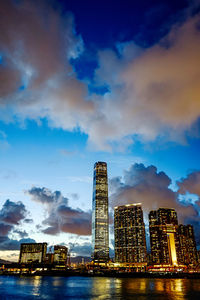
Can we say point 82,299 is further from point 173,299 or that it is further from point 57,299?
point 173,299

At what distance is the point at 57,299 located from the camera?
75.7 meters

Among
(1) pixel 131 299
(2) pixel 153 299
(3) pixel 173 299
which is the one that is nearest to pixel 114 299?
(1) pixel 131 299

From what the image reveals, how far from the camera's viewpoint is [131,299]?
225 ft

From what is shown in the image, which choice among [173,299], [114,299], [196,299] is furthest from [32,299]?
A: [196,299]

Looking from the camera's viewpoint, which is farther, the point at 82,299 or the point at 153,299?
the point at 82,299

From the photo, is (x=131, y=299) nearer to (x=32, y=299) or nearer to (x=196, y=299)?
(x=196, y=299)

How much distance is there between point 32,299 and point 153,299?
37139mm

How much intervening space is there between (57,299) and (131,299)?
23983mm

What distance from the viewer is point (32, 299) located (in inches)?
2945

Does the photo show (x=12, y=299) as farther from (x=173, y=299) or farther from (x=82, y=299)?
(x=173, y=299)

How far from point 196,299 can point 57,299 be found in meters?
41.8

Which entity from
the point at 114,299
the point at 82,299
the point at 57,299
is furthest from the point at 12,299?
the point at 114,299

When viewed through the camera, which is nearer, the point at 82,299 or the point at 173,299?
the point at 173,299

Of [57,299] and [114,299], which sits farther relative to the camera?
[57,299]
